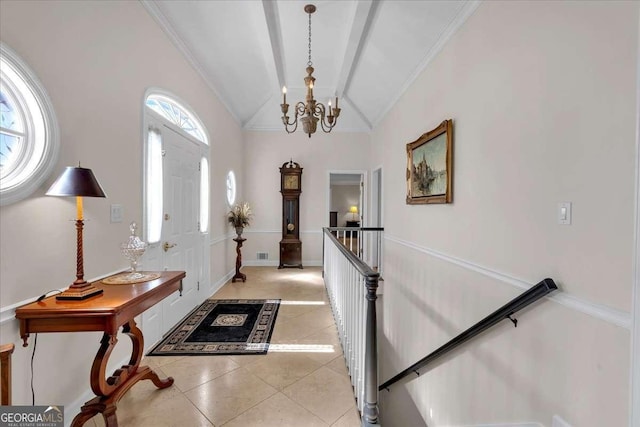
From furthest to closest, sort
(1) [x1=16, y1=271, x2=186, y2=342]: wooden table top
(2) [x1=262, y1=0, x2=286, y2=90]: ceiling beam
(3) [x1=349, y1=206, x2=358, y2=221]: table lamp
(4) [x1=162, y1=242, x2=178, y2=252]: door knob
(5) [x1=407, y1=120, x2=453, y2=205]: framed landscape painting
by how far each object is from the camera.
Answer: (3) [x1=349, y1=206, x2=358, y2=221]: table lamp → (2) [x1=262, y1=0, x2=286, y2=90]: ceiling beam → (4) [x1=162, y1=242, x2=178, y2=252]: door knob → (5) [x1=407, y1=120, x2=453, y2=205]: framed landscape painting → (1) [x1=16, y1=271, x2=186, y2=342]: wooden table top

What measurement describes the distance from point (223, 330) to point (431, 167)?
2.93 m

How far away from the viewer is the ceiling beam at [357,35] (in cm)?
300

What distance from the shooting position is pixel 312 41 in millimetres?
3951

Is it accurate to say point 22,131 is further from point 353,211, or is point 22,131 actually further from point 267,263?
point 353,211

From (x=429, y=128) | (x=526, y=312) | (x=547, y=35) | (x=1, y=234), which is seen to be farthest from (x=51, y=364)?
(x=429, y=128)

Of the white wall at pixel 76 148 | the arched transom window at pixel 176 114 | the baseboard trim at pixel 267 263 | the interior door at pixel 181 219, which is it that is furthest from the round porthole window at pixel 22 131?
the baseboard trim at pixel 267 263

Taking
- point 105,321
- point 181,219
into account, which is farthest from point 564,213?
point 181,219

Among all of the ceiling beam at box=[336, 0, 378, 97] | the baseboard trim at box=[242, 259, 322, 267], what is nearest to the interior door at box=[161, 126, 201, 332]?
the ceiling beam at box=[336, 0, 378, 97]

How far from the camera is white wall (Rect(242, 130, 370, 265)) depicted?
20.8 ft

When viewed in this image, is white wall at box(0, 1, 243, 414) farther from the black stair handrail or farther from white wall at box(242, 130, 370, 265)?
white wall at box(242, 130, 370, 265)

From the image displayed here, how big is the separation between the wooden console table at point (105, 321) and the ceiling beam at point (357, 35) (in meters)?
3.21

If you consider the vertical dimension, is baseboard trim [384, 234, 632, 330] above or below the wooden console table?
above

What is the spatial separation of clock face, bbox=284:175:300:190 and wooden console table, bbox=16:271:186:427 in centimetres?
435

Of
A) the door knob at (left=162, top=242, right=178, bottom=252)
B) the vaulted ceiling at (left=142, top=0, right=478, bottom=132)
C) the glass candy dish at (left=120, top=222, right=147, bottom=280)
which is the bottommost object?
the door knob at (left=162, top=242, right=178, bottom=252)
